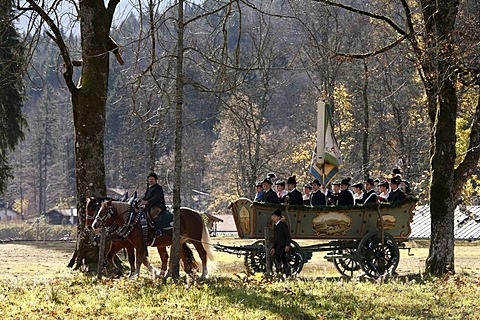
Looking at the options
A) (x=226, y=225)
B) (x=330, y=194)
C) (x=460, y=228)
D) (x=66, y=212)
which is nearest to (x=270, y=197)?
(x=330, y=194)

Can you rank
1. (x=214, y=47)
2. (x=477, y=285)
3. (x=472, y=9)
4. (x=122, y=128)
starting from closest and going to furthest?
1. (x=477, y=285)
2. (x=214, y=47)
3. (x=472, y=9)
4. (x=122, y=128)

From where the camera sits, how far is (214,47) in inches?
652

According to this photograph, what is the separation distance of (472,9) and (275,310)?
9977mm

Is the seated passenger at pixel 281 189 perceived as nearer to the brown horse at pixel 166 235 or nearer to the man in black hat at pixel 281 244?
the man in black hat at pixel 281 244

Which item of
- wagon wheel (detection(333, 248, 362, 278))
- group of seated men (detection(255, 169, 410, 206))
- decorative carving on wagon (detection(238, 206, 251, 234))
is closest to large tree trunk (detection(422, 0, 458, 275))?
group of seated men (detection(255, 169, 410, 206))

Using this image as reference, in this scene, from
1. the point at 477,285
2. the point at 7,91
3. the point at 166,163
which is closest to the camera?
the point at 477,285

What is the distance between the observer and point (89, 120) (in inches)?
719

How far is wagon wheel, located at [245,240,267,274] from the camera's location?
18016 millimetres

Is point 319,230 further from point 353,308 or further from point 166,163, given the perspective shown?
point 166,163

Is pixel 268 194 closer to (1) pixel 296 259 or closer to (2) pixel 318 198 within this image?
(2) pixel 318 198

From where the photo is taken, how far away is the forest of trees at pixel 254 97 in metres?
16.5

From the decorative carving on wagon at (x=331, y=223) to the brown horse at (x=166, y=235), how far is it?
2509mm

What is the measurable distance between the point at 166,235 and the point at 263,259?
93.2 inches

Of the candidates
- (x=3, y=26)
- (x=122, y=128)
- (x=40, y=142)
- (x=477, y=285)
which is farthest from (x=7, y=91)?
(x=40, y=142)
